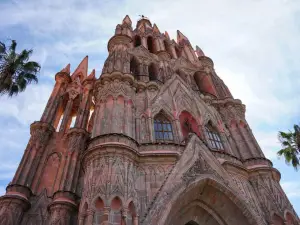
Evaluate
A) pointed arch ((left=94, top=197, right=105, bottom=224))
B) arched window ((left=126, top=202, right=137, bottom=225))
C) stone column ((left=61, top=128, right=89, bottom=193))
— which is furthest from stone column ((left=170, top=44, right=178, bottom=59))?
pointed arch ((left=94, top=197, right=105, bottom=224))

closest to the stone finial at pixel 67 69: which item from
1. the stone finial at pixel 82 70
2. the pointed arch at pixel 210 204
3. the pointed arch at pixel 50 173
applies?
the stone finial at pixel 82 70

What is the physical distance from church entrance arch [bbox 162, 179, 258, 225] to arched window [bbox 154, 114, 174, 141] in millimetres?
3801

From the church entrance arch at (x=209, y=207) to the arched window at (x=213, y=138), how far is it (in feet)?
12.6

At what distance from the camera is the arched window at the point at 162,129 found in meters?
16.3

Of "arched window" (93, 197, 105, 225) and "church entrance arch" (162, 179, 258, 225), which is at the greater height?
"church entrance arch" (162, 179, 258, 225)

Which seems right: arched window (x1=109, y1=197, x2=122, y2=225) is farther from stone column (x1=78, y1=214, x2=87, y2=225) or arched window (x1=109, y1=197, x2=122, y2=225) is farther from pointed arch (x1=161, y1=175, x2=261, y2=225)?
pointed arch (x1=161, y1=175, x2=261, y2=225)

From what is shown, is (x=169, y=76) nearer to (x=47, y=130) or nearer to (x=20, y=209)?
(x=47, y=130)

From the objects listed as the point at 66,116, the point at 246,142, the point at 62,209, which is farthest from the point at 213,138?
the point at 66,116

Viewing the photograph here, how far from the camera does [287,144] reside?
67.4 feet

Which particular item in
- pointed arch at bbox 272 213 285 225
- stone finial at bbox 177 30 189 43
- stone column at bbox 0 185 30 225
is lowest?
pointed arch at bbox 272 213 285 225

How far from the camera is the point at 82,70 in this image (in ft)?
96.0

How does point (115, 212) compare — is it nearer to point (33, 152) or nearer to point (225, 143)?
point (225, 143)

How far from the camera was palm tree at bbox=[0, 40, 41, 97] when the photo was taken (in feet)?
48.8

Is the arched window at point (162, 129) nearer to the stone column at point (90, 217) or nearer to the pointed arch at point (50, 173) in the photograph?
the stone column at point (90, 217)
